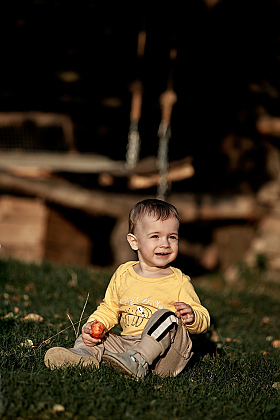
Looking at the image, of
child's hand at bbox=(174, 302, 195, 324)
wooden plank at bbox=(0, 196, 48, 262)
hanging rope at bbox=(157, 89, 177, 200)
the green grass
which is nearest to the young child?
child's hand at bbox=(174, 302, 195, 324)

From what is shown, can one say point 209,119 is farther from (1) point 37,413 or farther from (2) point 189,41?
(1) point 37,413

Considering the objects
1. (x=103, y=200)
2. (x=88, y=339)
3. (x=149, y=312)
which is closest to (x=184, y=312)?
(x=149, y=312)

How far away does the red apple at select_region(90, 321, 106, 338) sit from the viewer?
2557mm

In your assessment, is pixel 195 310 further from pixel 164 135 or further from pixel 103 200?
pixel 103 200

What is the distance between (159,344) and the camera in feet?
7.85

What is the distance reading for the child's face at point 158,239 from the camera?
8.74 feet

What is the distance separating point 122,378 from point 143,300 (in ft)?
1.49

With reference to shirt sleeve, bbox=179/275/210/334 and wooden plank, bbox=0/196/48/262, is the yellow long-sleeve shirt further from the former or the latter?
wooden plank, bbox=0/196/48/262

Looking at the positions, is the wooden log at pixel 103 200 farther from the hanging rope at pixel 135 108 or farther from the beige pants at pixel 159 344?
the beige pants at pixel 159 344

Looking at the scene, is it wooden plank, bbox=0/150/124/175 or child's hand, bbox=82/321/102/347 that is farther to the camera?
wooden plank, bbox=0/150/124/175

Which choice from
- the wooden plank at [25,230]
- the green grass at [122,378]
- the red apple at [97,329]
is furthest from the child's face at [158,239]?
the wooden plank at [25,230]

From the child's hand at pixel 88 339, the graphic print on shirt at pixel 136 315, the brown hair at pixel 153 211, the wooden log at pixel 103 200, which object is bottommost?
the wooden log at pixel 103 200

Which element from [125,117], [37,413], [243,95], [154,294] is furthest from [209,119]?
[37,413]

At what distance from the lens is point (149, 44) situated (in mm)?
6574
